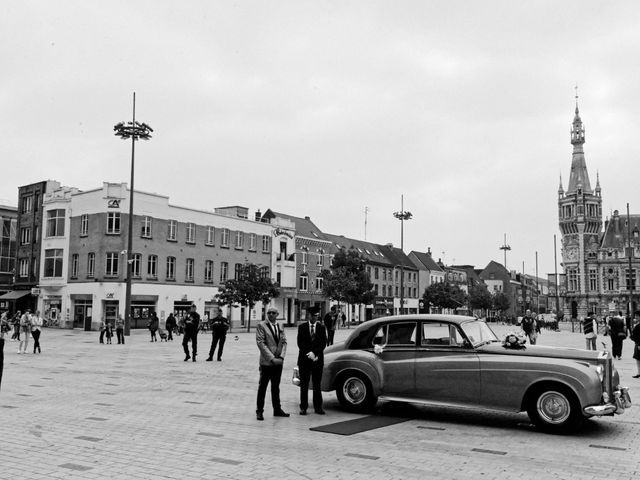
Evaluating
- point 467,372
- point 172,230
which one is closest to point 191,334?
point 467,372

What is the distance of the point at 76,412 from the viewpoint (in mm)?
10195

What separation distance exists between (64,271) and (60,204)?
584 centimetres

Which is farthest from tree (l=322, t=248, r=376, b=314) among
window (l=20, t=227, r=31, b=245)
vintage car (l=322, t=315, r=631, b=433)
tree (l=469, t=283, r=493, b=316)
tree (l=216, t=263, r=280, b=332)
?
tree (l=469, t=283, r=493, b=316)

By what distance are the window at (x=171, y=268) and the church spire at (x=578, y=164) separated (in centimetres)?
10420

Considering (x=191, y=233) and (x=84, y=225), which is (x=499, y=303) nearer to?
(x=191, y=233)

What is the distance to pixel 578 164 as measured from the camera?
134 metres

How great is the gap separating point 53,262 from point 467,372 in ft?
162

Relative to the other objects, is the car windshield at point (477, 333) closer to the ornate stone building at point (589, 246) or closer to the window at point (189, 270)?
the window at point (189, 270)

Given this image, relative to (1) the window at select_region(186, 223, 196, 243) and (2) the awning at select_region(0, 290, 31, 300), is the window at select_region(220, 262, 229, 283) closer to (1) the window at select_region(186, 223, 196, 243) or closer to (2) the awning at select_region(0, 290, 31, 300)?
(1) the window at select_region(186, 223, 196, 243)

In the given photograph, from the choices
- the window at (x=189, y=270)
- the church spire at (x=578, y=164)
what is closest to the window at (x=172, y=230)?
the window at (x=189, y=270)

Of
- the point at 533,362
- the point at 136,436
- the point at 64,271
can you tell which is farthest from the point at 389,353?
the point at 64,271

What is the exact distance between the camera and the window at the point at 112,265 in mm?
48562

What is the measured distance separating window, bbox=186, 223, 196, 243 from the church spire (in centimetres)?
10139

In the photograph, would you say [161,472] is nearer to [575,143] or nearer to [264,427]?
[264,427]
